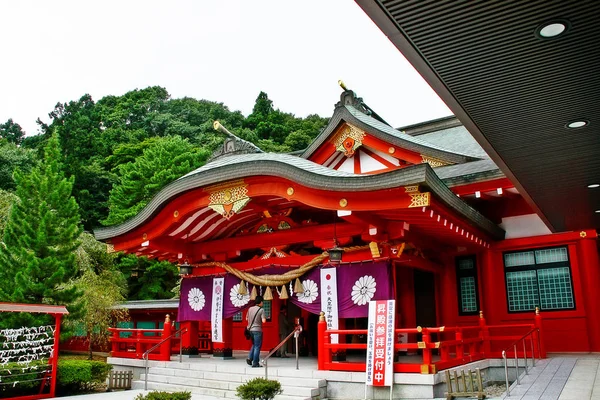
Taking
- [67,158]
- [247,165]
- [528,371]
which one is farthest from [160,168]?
[528,371]

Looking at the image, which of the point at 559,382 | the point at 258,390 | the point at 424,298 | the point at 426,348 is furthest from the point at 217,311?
the point at 559,382

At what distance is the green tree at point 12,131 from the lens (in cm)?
5707

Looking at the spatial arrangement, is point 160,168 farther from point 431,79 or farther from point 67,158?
point 431,79

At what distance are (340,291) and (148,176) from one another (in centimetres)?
2442

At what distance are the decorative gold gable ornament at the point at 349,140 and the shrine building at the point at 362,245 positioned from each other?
0.73 ft

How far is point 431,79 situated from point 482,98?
775mm

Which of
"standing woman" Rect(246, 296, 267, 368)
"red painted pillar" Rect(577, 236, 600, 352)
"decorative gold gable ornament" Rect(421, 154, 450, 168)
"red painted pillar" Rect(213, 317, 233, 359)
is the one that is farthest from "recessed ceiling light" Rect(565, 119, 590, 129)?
"red painted pillar" Rect(213, 317, 233, 359)

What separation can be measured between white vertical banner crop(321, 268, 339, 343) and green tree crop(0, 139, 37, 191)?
30618 millimetres

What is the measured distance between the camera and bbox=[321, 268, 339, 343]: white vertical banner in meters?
11.3

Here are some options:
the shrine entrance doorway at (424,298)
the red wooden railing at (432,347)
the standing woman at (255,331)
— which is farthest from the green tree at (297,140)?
the standing woman at (255,331)

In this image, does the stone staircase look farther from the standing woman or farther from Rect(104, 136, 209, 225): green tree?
Rect(104, 136, 209, 225): green tree

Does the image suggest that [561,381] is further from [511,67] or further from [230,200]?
[230,200]

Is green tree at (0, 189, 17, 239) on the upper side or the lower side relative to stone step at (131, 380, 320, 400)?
upper

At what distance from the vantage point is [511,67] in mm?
4586
